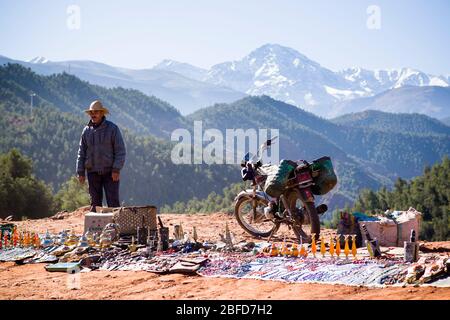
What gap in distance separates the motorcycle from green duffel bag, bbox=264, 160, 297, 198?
71 mm

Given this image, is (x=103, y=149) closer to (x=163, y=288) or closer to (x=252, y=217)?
(x=252, y=217)

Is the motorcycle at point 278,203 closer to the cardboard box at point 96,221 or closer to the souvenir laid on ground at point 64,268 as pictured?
the cardboard box at point 96,221

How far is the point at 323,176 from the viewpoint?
8.46m

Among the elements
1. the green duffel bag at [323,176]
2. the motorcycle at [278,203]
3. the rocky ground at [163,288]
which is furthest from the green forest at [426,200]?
the rocky ground at [163,288]

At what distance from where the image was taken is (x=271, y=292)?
18.0 feet

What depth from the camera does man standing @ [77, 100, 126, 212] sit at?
31.5 feet

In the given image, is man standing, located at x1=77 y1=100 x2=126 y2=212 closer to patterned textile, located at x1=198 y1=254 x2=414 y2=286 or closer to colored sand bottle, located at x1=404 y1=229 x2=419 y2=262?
patterned textile, located at x1=198 y1=254 x2=414 y2=286

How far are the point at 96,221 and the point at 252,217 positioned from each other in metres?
2.56

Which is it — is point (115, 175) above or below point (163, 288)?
above

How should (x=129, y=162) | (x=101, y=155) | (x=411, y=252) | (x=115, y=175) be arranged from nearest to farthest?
(x=411, y=252) < (x=115, y=175) < (x=101, y=155) < (x=129, y=162)

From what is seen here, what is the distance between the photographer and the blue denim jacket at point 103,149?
9.59 metres

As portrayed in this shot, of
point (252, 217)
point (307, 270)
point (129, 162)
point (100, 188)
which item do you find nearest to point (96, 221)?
point (100, 188)
